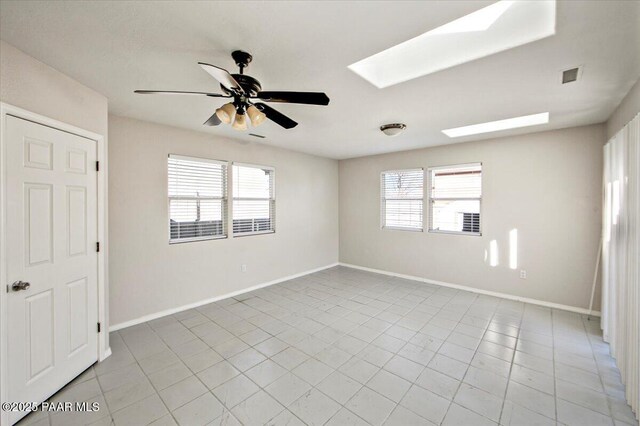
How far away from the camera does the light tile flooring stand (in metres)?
1.91

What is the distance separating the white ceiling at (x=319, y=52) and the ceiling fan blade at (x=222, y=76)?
0.98 feet

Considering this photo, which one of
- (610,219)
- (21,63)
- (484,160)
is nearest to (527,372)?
(610,219)

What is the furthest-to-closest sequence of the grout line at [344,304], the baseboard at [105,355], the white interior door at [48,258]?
the grout line at [344,304] < the baseboard at [105,355] < the white interior door at [48,258]

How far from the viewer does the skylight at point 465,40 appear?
1.61 metres

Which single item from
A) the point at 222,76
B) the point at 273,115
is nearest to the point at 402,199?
the point at 273,115

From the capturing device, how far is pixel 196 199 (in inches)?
155

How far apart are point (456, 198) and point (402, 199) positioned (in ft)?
3.43

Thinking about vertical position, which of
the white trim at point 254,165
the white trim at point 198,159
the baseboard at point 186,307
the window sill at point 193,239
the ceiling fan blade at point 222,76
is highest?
the ceiling fan blade at point 222,76

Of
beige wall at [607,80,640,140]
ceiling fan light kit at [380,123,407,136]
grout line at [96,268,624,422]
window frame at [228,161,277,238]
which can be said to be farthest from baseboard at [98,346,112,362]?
beige wall at [607,80,640,140]

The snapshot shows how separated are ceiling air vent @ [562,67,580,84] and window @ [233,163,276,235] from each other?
13.4ft

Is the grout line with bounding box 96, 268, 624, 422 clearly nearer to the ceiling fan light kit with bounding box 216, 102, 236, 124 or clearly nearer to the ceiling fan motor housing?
the ceiling fan light kit with bounding box 216, 102, 236, 124

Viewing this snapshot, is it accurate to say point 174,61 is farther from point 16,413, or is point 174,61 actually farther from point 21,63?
point 16,413

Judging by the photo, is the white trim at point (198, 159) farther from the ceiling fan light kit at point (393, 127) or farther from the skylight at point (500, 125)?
the skylight at point (500, 125)

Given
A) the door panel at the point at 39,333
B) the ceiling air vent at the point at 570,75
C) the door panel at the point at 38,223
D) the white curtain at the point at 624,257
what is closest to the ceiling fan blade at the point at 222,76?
the door panel at the point at 38,223
